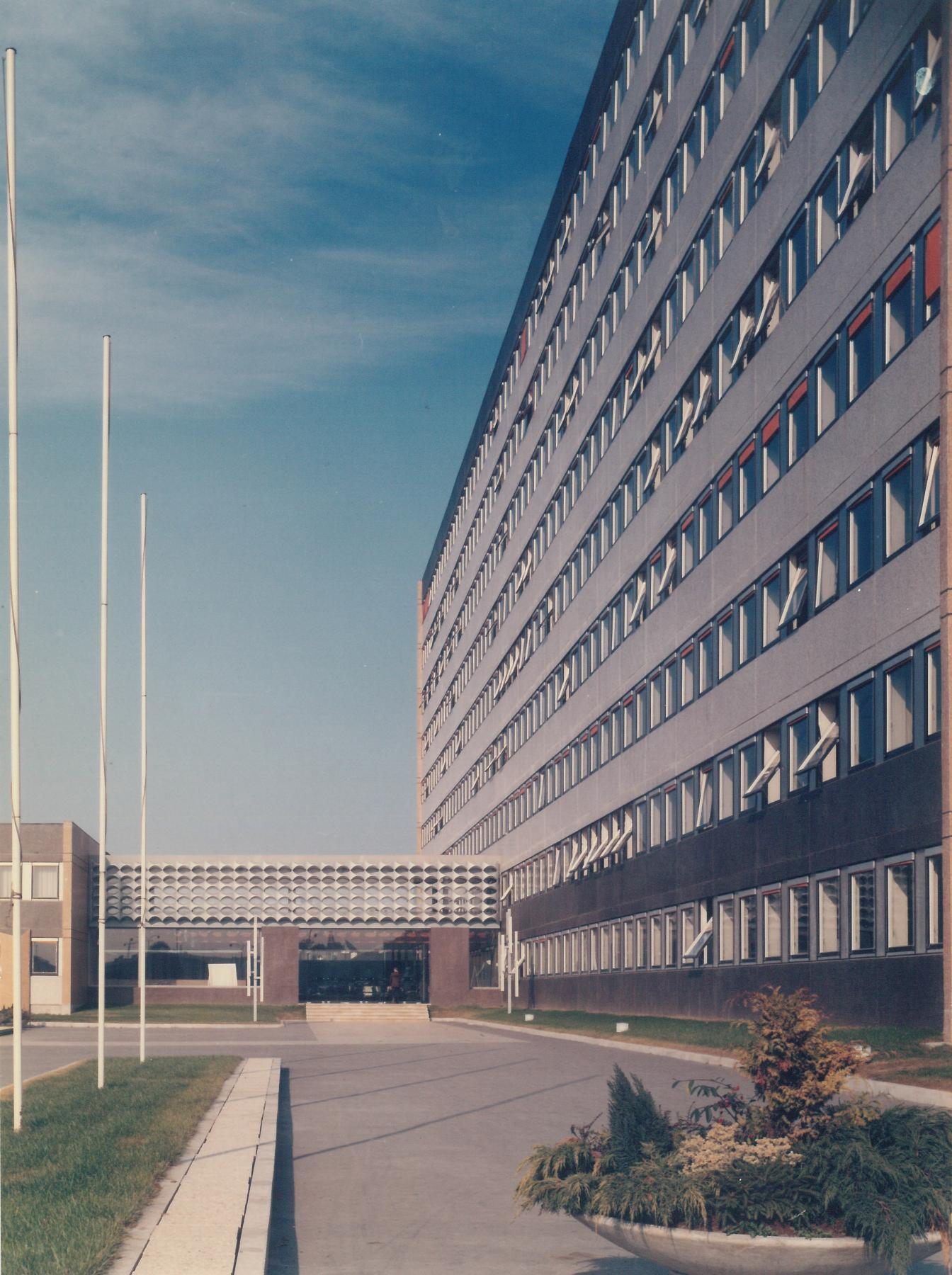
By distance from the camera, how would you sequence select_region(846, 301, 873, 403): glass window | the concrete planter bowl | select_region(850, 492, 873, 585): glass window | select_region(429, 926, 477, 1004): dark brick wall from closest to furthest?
the concrete planter bowl, select_region(850, 492, 873, 585): glass window, select_region(846, 301, 873, 403): glass window, select_region(429, 926, 477, 1004): dark brick wall

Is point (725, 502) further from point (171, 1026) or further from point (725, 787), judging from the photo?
point (171, 1026)

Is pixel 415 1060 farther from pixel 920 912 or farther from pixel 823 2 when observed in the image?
pixel 823 2

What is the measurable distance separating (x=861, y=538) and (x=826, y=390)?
12.6 feet

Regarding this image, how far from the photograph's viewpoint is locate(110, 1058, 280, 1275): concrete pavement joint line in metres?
8.96

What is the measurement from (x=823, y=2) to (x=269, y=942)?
157ft

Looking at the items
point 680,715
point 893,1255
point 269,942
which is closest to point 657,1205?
point 893,1255

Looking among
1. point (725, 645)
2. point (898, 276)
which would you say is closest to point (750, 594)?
point (725, 645)

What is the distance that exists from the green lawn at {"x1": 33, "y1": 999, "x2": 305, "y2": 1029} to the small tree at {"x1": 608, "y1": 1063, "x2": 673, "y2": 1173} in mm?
46257

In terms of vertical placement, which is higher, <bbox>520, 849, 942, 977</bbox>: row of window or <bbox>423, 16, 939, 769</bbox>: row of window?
<bbox>423, 16, 939, 769</bbox>: row of window

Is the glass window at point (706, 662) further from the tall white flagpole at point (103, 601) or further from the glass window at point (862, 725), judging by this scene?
the tall white flagpole at point (103, 601)

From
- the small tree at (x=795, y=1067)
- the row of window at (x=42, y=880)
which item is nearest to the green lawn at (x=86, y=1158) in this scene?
the small tree at (x=795, y=1067)

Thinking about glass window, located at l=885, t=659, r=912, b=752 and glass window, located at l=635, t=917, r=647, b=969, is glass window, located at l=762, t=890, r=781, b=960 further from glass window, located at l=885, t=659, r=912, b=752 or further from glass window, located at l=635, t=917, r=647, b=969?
glass window, located at l=635, t=917, r=647, b=969

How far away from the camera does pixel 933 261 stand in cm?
2553

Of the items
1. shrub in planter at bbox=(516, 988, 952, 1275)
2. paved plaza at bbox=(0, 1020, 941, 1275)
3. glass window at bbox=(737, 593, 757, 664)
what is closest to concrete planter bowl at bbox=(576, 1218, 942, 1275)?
shrub in planter at bbox=(516, 988, 952, 1275)
